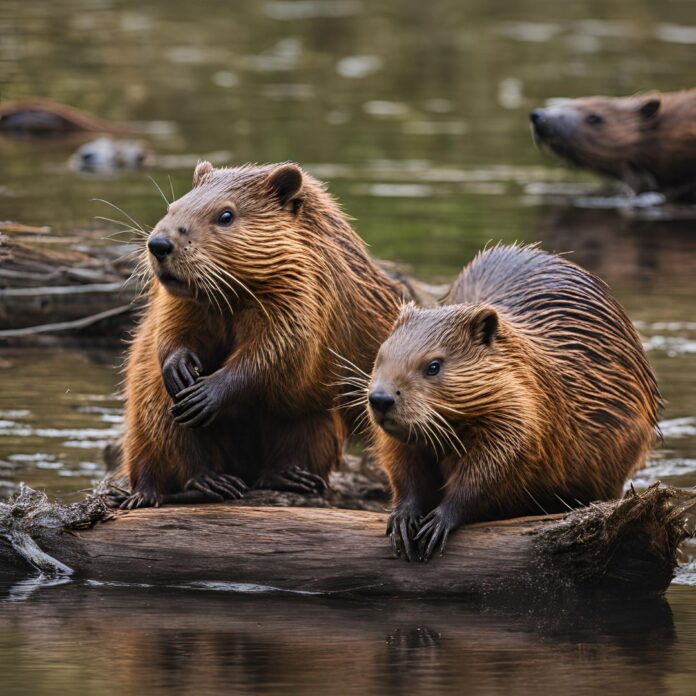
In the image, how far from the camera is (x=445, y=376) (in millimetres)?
7004

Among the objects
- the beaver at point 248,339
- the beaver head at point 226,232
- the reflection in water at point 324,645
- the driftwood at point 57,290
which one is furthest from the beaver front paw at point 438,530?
the driftwood at point 57,290

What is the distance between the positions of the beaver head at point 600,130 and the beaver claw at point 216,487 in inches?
453

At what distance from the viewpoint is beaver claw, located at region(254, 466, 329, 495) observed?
8.02m

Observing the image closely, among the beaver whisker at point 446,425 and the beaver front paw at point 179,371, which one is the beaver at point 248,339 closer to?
the beaver front paw at point 179,371

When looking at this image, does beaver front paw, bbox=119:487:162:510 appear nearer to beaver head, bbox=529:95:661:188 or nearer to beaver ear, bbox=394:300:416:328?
beaver ear, bbox=394:300:416:328

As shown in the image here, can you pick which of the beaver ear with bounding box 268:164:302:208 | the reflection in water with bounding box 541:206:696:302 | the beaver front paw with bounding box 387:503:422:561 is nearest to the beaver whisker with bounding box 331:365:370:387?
the beaver front paw with bounding box 387:503:422:561

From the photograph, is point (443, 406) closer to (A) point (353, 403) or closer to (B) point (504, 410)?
(B) point (504, 410)

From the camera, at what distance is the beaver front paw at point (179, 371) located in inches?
297

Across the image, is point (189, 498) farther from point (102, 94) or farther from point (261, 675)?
point (102, 94)

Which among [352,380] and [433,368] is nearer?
[433,368]

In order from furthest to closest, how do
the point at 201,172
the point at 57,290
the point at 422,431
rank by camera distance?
the point at 57,290 < the point at 201,172 < the point at 422,431

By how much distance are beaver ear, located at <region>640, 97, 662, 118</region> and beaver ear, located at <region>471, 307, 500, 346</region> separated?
12.1 m

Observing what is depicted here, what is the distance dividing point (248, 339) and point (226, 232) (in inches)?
18.7

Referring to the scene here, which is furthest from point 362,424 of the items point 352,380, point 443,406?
point 443,406
